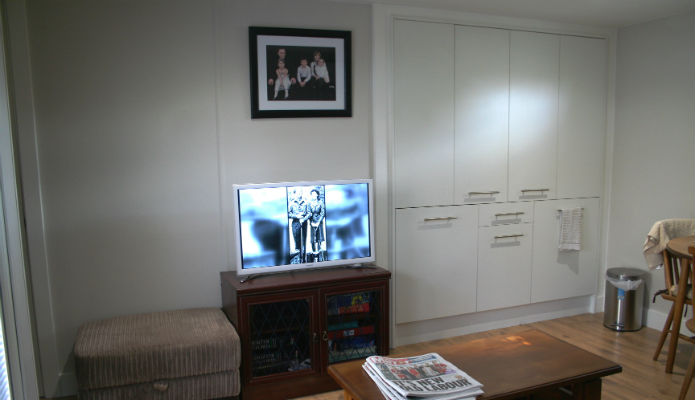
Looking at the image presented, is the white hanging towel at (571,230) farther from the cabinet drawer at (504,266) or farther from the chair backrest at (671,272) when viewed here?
the chair backrest at (671,272)

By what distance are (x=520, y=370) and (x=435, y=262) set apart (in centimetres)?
148

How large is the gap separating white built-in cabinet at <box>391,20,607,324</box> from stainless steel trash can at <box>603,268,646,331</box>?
33 cm

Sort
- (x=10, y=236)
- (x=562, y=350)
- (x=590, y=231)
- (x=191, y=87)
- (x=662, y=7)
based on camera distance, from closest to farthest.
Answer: (x=10, y=236) < (x=562, y=350) < (x=191, y=87) < (x=662, y=7) < (x=590, y=231)

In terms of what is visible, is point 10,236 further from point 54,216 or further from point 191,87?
point 191,87

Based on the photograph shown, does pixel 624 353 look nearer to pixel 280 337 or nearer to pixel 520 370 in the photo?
pixel 520 370

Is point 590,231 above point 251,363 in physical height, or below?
above

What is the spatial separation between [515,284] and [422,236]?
0.94 meters

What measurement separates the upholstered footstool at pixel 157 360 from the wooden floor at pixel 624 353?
573 mm

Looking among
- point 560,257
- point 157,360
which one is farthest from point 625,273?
point 157,360

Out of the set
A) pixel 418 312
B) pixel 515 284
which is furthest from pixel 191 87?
pixel 515 284

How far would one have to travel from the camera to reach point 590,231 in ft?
13.5

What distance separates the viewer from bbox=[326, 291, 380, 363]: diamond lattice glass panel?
296 cm

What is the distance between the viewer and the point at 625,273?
150 inches

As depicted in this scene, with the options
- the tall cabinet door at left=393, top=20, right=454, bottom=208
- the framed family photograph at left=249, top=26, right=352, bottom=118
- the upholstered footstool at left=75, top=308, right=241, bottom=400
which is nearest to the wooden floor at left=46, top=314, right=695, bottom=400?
the upholstered footstool at left=75, top=308, right=241, bottom=400
